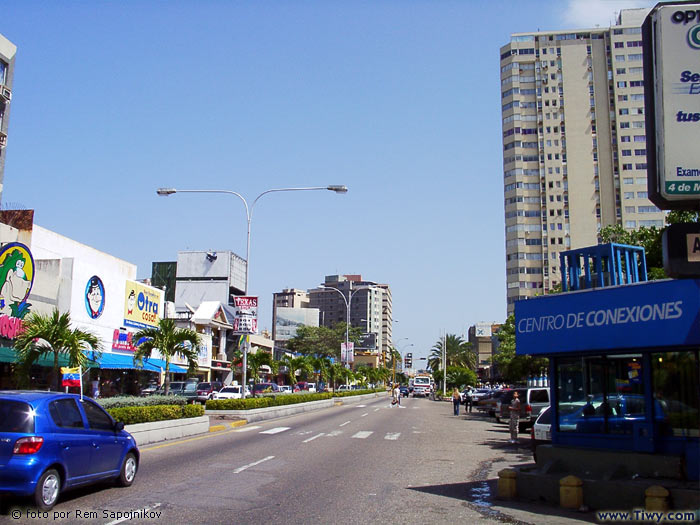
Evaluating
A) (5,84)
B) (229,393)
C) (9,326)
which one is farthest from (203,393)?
(5,84)

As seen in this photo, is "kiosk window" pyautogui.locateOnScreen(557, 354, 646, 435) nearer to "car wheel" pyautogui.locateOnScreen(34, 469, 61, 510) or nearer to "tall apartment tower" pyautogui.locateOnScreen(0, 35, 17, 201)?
"car wheel" pyautogui.locateOnScreen(34, 469, 61, 510)

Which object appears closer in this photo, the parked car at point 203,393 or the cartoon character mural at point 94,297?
the cartoon character mural at point 94,297

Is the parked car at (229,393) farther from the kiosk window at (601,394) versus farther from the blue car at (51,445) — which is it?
the kiosk window at (601,394)

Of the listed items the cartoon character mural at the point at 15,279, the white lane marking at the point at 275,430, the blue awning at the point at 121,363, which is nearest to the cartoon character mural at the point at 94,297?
the blue awning at the point at 121,363

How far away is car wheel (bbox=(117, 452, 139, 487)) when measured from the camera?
10.8m

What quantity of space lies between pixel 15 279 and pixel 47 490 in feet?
80.0

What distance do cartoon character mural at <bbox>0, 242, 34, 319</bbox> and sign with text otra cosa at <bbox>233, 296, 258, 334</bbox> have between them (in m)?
9.89

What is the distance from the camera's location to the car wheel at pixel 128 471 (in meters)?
10.8

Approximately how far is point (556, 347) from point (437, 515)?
3.93 metres

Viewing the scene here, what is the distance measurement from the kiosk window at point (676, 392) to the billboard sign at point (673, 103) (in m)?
3.56

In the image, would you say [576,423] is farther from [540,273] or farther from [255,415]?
[540,273]

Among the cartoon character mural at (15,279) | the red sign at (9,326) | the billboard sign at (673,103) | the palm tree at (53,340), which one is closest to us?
the billboard sign at (673,103)

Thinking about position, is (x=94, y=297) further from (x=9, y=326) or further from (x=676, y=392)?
(x=676, y=392)

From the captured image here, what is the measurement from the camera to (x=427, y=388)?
9944cm
